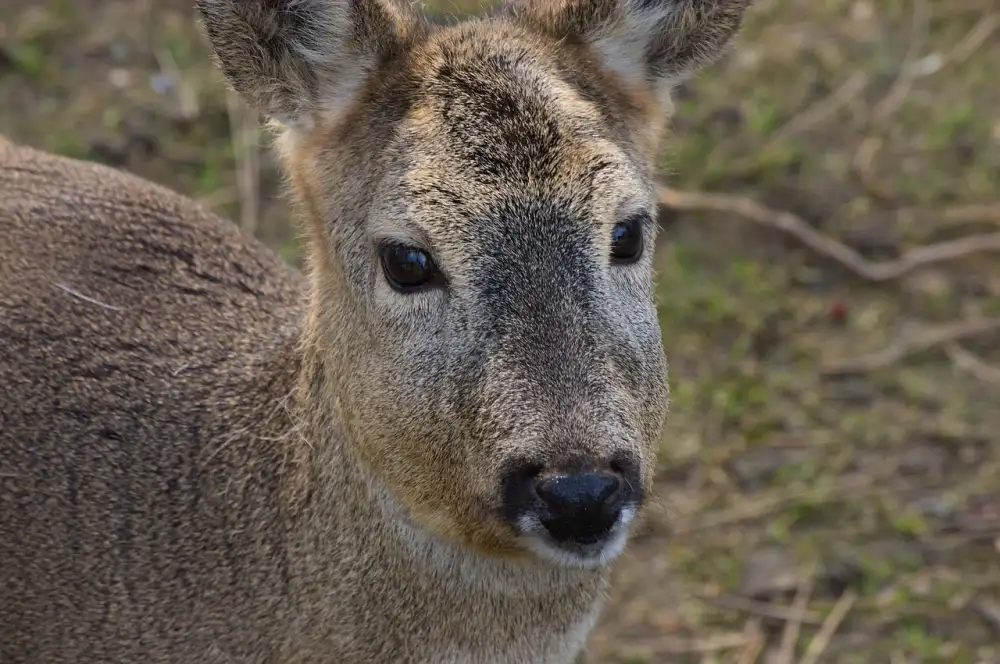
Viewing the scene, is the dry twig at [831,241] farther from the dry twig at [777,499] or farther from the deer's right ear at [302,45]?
the deer's right ear at [302,45]

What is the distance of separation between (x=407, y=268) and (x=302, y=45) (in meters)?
0.68

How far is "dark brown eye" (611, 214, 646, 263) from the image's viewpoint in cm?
307

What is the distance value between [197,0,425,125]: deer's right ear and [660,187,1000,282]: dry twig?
9.71 ft

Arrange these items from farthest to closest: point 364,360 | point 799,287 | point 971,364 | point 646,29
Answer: point 799,287 < point 971,364 < point 646,29 < point 364,360

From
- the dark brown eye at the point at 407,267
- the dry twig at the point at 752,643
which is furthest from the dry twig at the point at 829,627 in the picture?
the dark brown eye at the point at 407,267

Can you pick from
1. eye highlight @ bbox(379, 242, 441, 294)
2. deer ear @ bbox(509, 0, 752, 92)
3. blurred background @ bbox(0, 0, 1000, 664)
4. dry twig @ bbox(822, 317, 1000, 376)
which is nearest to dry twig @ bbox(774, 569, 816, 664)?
blurred background @ bbox(0, 0, 1000, 664)

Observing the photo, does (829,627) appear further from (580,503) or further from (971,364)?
(580,503)

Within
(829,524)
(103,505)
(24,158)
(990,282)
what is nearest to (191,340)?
(103,505)

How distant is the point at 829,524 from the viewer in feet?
17.5

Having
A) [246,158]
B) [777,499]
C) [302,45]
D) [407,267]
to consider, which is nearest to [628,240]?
[407,267]

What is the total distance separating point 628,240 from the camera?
3105 mm

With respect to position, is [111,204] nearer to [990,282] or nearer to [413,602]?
[413,602]

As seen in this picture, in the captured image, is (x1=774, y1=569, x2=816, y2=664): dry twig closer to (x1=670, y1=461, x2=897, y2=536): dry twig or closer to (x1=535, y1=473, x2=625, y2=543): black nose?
(x1=670, y1=461, x2=897, y2=536): dry twig

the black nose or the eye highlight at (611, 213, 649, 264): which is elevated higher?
the eye highlight at (611, 213, 649, 264)
